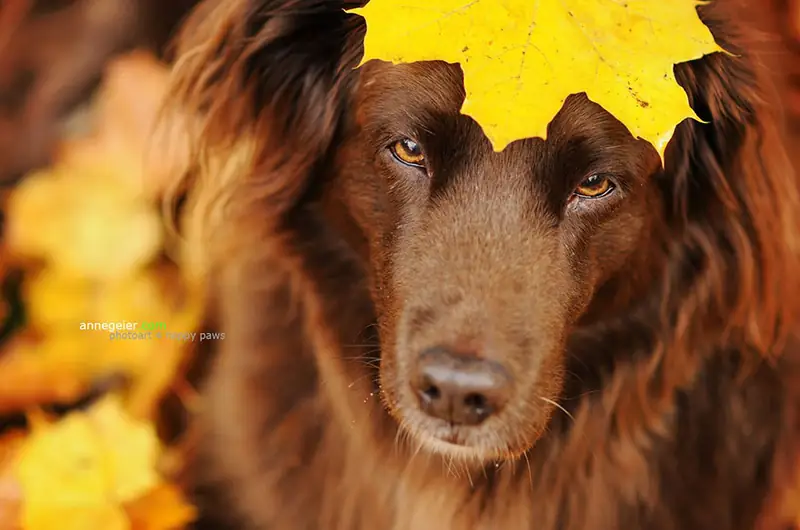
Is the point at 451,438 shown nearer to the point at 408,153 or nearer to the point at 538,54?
the point at 408,153

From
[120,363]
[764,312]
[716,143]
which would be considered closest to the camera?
[716,143]

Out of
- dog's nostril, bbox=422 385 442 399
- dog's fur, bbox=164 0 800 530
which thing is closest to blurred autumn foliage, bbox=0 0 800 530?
dog's fur, bbox=164 0 800 530

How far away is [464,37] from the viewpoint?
1.40 m

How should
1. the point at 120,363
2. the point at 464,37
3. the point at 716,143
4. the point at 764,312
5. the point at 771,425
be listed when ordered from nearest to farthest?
the point at 464,37 → the point at 716,143 → the point at 764,312 → the point at 771,425 → the point at 120,363

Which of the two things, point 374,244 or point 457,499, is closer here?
point 374,244

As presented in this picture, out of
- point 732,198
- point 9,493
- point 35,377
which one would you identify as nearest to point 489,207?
point 732,198

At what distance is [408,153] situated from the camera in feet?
5.13

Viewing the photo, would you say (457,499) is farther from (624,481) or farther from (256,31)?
(256,31)

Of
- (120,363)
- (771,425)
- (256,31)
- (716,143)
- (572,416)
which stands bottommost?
(120,363)

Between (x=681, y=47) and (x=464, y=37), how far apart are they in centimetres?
33

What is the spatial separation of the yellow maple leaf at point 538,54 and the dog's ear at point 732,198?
0.64 ft

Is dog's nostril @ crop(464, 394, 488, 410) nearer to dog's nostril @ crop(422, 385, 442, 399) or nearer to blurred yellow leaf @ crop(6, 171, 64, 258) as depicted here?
dog's nostril @ crop(422, 385, 442, 399)

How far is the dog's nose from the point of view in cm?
143

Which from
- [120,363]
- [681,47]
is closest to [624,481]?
[681,47]
